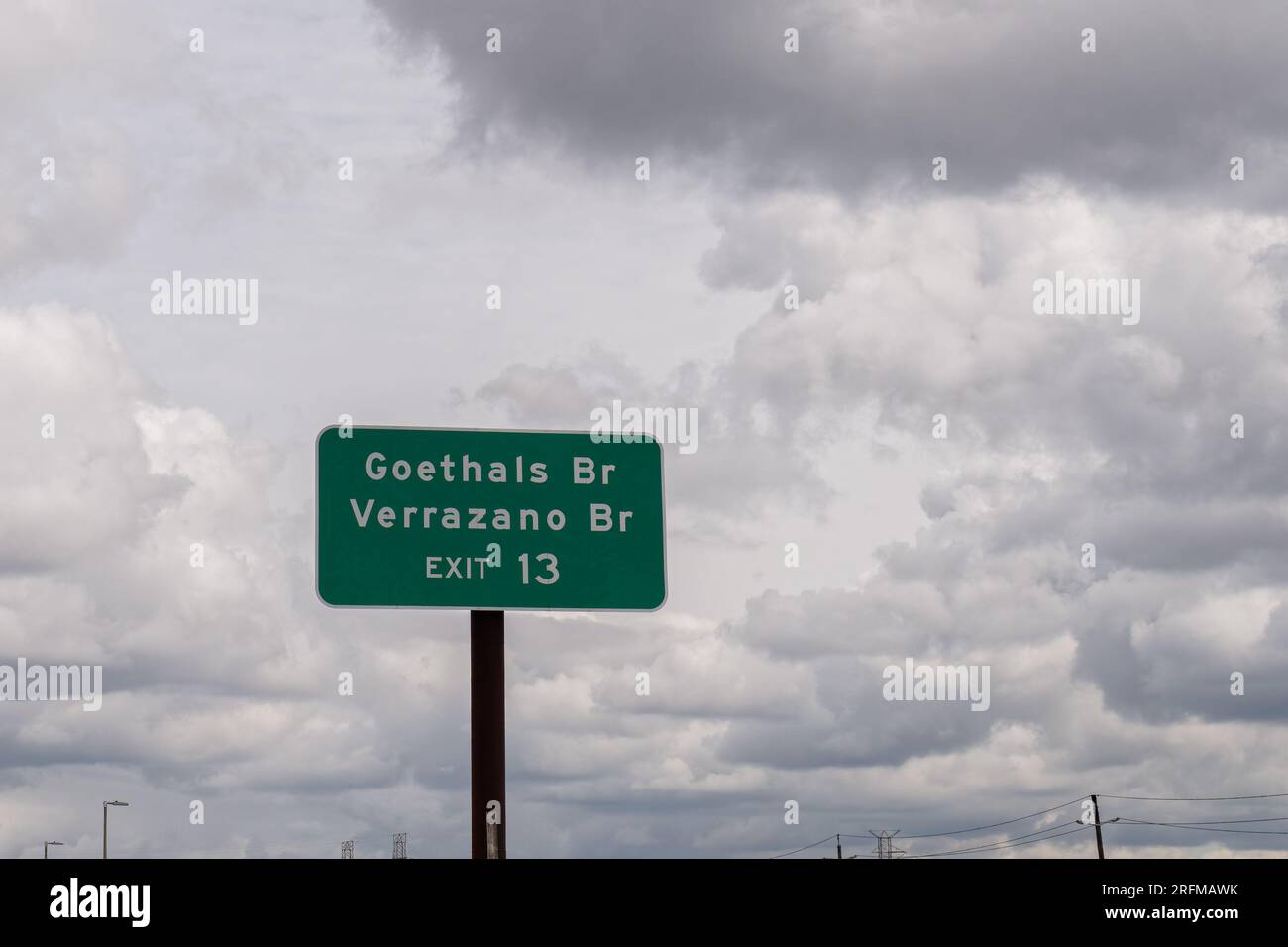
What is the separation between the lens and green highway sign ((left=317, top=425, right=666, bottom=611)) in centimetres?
1463

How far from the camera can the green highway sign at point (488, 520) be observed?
576 inches

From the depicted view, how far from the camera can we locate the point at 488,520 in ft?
48.9
